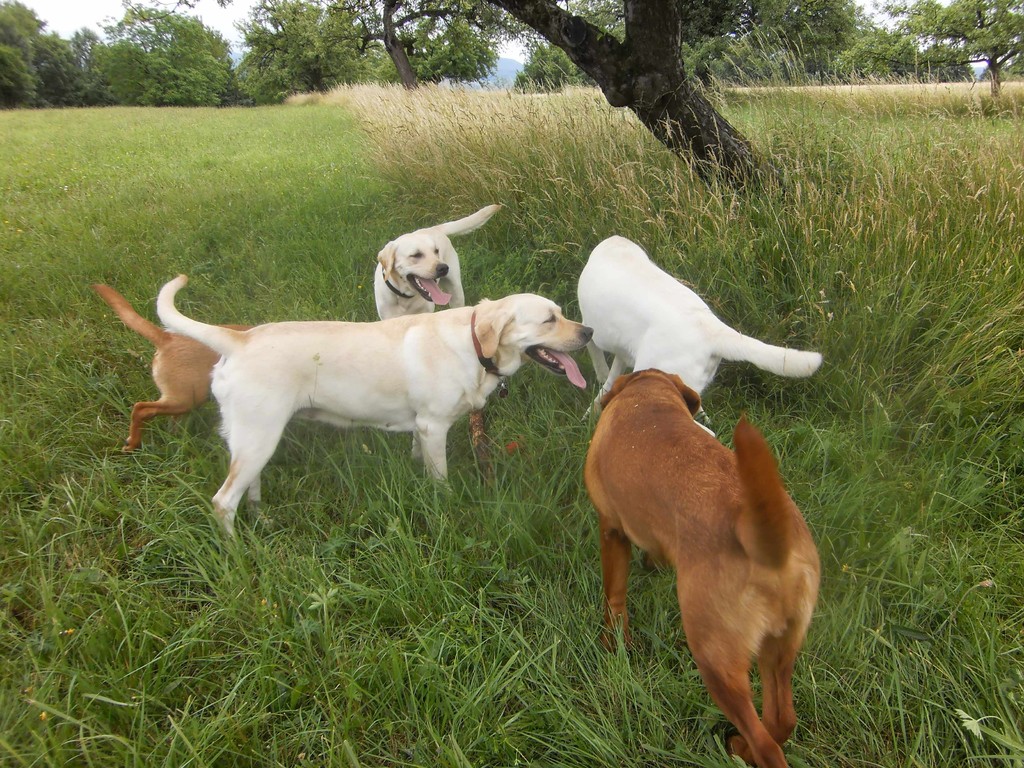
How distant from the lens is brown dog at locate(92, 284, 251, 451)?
2.92 meters

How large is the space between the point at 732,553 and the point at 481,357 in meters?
1.75

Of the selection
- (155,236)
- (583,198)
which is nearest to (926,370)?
(583,198)

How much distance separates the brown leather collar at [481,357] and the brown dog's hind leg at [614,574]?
1.17 m

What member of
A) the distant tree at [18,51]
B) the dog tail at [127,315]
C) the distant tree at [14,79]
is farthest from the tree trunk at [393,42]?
the distant tree at [18,51]

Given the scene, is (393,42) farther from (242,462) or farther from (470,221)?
(242,462)

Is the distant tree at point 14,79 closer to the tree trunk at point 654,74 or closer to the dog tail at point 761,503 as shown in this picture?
the tree trunk at point 654,74

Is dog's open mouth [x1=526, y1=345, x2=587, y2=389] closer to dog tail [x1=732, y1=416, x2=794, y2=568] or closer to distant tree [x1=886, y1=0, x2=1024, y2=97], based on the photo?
dog tail [x1=732, y1=416, x2=794, y2=568]

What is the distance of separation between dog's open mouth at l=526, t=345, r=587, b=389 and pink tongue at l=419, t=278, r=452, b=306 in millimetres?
1261

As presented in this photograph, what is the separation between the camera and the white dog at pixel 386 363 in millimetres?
2635

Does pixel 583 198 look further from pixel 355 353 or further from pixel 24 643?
pixel 24 643

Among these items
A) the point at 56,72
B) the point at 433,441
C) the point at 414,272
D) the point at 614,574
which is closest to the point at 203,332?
the point at 433,441

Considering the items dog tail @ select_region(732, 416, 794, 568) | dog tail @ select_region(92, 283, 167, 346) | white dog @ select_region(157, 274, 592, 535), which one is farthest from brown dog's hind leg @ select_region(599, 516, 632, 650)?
dog tail @ select_region(92, 283, 167, 346)

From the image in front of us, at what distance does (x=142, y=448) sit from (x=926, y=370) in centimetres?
421

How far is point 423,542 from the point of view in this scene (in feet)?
7.74
